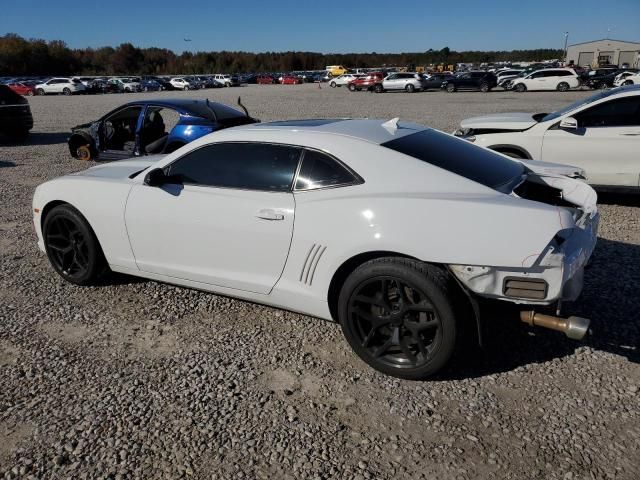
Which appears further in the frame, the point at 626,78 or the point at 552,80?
the point at 552,80

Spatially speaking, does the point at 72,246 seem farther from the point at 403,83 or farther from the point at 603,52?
the point at 603,52

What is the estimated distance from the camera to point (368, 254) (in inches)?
125

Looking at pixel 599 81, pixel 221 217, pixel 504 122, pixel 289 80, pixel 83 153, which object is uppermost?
pixel 289 80

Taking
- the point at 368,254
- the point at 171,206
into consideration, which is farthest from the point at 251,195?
the point at 368,254

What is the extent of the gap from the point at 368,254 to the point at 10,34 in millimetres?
113384

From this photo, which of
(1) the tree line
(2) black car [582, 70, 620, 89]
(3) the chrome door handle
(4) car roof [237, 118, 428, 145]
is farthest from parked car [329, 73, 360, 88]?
(1) the tree line

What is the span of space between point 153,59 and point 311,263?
119865 mm

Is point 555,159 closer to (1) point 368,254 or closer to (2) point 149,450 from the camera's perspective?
(1) point 368,254

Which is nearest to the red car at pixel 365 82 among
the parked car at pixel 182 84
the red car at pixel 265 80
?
the parked car at pixel 182 84

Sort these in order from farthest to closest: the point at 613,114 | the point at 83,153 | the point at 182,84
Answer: the point at 182,84 < the point at 83,153 < the point at 613,114

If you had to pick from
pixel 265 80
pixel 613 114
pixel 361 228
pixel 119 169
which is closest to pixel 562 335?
pixel 361 228

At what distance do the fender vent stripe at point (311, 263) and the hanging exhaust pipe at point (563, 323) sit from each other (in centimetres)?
125

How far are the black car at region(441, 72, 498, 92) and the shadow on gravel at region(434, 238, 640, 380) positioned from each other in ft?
118

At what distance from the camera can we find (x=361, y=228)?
3.13 m
